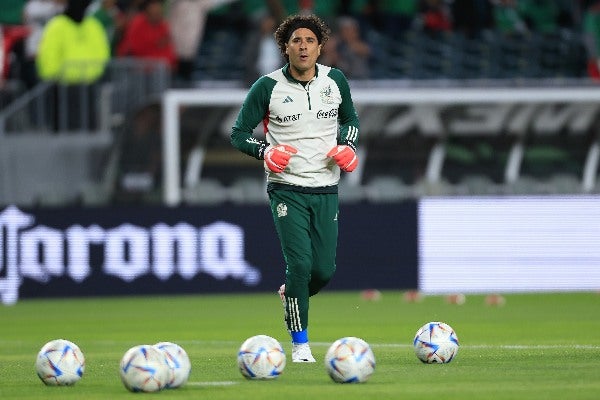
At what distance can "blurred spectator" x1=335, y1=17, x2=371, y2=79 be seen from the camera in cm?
2392

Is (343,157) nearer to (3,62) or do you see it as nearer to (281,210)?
(281,210)

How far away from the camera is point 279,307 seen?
18.9m

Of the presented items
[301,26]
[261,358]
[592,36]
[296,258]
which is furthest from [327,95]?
[592,36]

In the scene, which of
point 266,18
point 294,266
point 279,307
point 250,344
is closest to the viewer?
point 250,344

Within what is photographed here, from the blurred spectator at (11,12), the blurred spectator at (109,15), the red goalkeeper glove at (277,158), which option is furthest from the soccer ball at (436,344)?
the blurred spectator at (11,12)

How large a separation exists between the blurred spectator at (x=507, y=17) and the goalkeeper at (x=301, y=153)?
15.7 m

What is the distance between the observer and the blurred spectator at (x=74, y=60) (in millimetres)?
22188

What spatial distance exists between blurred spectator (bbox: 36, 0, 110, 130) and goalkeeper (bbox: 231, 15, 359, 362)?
1142 cm

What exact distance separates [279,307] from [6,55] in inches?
271

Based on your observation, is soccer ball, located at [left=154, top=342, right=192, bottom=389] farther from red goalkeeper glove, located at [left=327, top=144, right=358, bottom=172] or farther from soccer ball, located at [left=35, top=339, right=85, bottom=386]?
red goalkeeper glove, located at [left=327, top=144, right=358, bottom=172]

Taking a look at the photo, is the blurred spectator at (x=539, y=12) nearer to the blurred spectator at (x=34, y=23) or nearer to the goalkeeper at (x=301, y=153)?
the blurred spectator at (x=34, y=23)

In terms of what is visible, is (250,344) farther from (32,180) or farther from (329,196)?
(32,180)

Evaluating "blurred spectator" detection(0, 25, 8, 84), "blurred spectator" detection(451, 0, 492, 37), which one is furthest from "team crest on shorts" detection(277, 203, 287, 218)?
"blurred spectator" detection(451, 0, 492, 37)

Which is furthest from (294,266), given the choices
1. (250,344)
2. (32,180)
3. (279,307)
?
(32,180)
